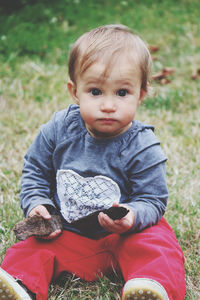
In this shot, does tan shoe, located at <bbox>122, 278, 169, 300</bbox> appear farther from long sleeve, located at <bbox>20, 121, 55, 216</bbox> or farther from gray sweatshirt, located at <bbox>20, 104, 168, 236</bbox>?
long sleeve, located at <bbox>20, 121, 55, 216</bbox>

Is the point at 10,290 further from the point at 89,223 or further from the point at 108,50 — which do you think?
the point at 108,50

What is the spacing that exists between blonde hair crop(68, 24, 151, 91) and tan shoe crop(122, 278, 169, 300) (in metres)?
0.84

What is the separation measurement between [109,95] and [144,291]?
30.6 inches

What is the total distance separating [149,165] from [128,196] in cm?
19

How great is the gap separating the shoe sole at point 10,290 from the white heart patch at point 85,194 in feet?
1.49

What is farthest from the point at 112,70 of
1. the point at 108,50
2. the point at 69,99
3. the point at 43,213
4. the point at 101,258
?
the point at 69,99

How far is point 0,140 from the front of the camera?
306 cm

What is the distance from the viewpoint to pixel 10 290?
58.7 inches

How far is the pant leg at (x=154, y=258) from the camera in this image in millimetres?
1547

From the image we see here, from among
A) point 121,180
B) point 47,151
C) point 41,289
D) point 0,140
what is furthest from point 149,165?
point 0,140

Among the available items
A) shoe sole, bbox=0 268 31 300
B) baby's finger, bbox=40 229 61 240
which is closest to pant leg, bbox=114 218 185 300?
baby's finger, bbox=40 229 61 240

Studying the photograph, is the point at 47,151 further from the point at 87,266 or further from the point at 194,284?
the point at 194,284

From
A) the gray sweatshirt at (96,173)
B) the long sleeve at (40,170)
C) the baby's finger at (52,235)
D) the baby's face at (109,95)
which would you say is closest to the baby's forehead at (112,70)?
the baby's face at (109,95)

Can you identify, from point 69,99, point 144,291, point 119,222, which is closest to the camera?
point 144,291
